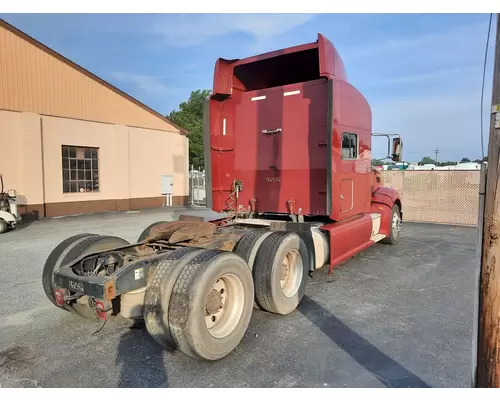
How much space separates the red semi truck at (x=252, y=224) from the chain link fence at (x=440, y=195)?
5863 millimetres

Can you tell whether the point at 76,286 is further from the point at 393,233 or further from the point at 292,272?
the point at 393,233

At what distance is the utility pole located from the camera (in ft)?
7.41

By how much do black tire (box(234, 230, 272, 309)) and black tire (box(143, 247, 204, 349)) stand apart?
4.03 ft

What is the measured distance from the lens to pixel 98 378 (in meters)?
3.32

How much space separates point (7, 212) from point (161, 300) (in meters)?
10.9

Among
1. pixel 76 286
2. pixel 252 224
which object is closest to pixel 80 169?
pixel 252 224

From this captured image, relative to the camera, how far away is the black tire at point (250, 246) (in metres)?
4.80

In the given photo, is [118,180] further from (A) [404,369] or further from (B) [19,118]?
(A) [404,369]

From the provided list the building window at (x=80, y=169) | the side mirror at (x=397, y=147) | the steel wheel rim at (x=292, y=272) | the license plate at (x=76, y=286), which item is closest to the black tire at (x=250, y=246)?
the steel wheel rim at (x=292, y=272)

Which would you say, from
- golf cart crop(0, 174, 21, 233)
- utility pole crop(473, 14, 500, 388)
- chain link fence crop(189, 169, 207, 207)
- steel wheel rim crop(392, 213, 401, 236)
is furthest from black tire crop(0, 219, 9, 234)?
utility pole crop(473, 14, 500, 388)

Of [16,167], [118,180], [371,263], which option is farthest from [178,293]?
[118,180]

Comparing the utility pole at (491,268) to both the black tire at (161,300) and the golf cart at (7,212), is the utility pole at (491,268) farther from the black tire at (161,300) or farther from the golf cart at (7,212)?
the golf cart at (7,212)

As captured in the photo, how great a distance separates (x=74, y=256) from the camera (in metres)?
4.51

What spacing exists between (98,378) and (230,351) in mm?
1236
